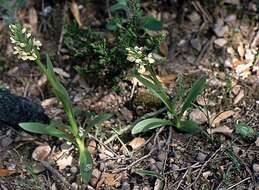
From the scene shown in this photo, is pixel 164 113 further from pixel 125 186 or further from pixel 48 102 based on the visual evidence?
pixel 48 102

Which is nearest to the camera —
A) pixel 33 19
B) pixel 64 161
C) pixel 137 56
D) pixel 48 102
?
pixel 137 56

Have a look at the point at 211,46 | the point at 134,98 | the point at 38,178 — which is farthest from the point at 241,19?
the point at 38,178

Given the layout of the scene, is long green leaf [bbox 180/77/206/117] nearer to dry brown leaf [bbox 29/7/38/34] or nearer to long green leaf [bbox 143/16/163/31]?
long green leaf [bbox 143/16/163/31]

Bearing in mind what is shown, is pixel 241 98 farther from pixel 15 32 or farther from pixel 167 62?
pixel 15 32

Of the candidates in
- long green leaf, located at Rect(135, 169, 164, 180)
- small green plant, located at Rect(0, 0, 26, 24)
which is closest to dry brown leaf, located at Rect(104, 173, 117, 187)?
long green leaf, located at Rect(135, 169, 164, 180)

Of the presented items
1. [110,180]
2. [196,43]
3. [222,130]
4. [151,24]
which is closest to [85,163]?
[110,180]
